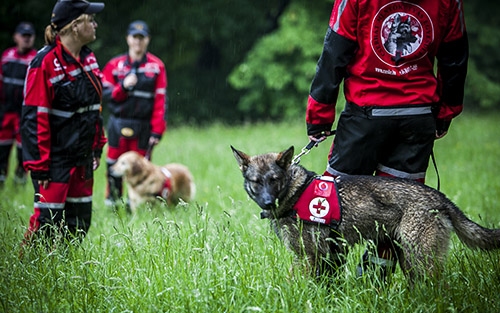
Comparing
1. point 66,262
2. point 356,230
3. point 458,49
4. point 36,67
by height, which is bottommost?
point 66,262

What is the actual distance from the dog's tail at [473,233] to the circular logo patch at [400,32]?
110 centimetres

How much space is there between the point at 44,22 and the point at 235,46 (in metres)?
9.38

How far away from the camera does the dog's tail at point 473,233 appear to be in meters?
3.56

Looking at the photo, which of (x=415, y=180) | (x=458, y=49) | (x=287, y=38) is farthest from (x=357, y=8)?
Result: (x=287, y=38)

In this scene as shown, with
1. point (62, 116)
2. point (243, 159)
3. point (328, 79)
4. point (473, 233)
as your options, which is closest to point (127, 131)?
point (62, 116)

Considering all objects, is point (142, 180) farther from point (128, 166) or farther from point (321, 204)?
point (321, 204)

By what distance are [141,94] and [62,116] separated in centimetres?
355

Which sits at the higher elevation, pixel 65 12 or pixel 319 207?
pixel 65 12

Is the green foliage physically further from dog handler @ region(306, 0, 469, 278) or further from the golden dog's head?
dog handler @ region(306, 0, 469, 278)

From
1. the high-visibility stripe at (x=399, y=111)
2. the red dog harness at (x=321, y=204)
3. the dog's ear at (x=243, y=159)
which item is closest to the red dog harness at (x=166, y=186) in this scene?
the dog's ear at (x=243, y=159)

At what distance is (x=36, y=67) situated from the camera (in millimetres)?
4766

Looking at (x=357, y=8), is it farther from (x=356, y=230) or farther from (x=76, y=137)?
(x=76, y=137)

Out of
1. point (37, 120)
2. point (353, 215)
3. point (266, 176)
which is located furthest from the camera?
point (37, 120)

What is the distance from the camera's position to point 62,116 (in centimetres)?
496
